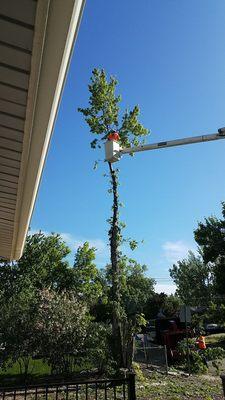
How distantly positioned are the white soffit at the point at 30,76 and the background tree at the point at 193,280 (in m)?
62.5

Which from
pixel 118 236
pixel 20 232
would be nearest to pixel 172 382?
pixel 118 236

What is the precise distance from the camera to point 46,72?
2.15 m

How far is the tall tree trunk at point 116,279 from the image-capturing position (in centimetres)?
1599

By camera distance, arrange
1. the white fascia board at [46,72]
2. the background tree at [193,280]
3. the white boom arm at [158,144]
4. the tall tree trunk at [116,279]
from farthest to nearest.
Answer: the background tree at [193,280]
the tall tree trunk at [116,279]
the white boom arm at [158,144]
the white fascia board at [46,72]

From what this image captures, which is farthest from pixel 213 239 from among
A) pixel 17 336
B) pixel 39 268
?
pixel 17 336

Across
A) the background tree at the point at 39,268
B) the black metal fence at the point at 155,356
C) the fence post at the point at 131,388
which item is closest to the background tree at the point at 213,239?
the background tree at the point at 39,268

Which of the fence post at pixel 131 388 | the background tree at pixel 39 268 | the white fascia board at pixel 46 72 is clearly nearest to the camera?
the white fascia board at pixel 46 72

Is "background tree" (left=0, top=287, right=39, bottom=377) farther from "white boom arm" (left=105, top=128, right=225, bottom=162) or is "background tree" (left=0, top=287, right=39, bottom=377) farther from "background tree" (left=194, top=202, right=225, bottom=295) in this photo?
"background tree" (left=194, top=202, right=225, bottom=295)

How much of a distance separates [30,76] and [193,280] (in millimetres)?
67399

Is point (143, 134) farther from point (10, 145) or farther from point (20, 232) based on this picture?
point (10, 145)

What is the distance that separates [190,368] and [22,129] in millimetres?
16413

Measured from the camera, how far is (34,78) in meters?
2.18

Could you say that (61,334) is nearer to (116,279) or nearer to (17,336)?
(17,336)

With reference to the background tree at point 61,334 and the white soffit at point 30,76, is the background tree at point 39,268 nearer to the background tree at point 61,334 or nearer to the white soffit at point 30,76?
the background tree at point 61,334
